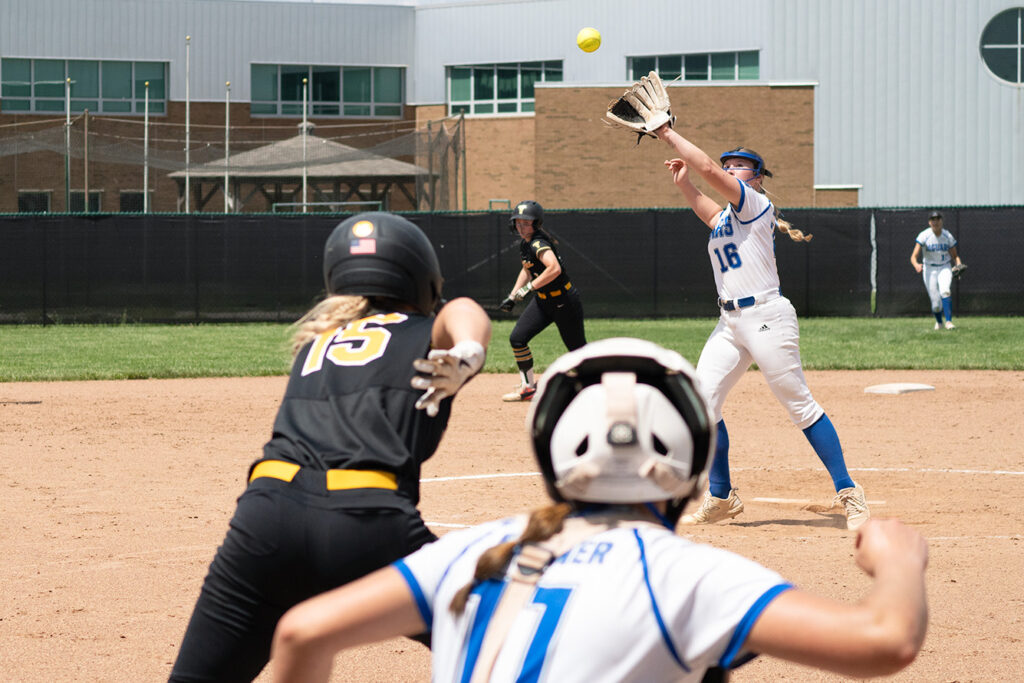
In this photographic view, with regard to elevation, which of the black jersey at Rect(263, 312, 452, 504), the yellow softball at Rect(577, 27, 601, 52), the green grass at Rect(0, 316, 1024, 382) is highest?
the yellow softball at Rect(577, 27, 601, 52)

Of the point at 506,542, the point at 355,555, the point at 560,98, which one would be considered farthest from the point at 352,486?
the point at 560,98

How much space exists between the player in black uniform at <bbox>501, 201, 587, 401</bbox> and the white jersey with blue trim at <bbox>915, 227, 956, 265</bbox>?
1054 centimetres

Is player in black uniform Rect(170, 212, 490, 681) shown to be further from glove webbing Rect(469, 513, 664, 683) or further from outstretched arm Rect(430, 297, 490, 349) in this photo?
glove webbing Rect(469, 513, 664, 683)

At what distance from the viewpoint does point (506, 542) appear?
6.52 feet

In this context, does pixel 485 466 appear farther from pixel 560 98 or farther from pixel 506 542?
pixel 560 98

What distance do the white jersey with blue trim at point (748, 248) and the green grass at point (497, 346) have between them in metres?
8.10

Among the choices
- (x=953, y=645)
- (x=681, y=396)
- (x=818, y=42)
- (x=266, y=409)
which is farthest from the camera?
(x=818, y=42)

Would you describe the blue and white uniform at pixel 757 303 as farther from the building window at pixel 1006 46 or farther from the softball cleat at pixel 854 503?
the building window at pixel 1006 46

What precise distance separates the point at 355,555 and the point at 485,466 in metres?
6.35

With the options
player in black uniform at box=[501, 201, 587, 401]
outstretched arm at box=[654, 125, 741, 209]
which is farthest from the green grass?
outstretched arm at box=[654, 125, 741, 209]

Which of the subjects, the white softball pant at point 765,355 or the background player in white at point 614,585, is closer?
the background player in white at point 614,585

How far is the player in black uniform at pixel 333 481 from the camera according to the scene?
2.97 meters

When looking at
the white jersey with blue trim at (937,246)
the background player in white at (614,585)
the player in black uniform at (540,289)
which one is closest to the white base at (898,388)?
the player in black uniform at (540,289)

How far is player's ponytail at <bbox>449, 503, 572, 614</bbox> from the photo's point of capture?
193 cm
